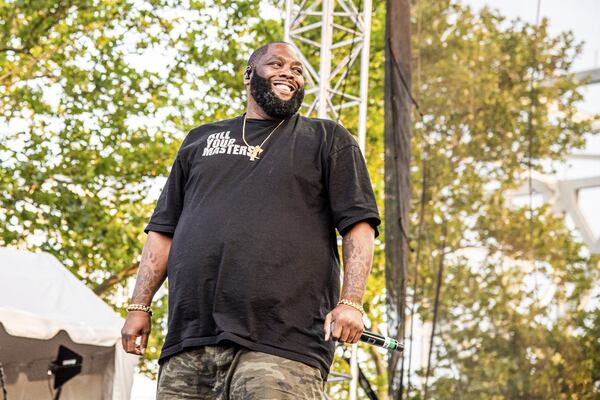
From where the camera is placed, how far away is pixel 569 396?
4309mm

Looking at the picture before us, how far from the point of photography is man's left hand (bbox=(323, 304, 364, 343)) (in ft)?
6.13

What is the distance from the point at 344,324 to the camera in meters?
1.87

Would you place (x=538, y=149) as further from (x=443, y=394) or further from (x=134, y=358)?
(x=134, y=358)

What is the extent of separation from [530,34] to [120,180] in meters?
8.27

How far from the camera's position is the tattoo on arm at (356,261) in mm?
1958

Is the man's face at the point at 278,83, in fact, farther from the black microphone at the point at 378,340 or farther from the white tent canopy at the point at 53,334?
the white tent canopy at the point at 53,334

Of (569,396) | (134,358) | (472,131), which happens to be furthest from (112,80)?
(569,396)

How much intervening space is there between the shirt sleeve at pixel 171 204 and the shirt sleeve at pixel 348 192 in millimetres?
405

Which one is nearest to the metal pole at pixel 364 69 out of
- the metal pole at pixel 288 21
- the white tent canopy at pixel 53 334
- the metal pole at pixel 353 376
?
the metal pole at pixel 288 21

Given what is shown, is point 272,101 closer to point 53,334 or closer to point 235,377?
point 235,377

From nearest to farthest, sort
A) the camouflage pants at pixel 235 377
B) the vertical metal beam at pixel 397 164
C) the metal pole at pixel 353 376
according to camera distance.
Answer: the camouflage pants at pixel 235 377
the vertical metal beam at pixel 397 164
the metal pole at pixel 353 376

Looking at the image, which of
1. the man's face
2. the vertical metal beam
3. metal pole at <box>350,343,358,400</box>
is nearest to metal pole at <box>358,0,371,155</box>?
the vertical metal beam

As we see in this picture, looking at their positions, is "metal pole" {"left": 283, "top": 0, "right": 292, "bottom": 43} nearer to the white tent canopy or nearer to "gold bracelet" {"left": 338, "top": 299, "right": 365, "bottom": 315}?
the white tent canopy

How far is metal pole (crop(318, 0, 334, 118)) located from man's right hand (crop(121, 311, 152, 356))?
14.1 feet
